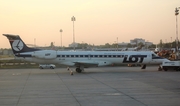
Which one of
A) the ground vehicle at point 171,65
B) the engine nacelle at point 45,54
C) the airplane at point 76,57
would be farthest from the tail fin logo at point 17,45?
the ground vehicle at point 171,65

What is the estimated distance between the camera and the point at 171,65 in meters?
37.7

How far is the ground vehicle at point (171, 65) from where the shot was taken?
37531mm

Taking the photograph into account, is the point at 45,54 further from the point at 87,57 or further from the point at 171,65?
the point at 171,65

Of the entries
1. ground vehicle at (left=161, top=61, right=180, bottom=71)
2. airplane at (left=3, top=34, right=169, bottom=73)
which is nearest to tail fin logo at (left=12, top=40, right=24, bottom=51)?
airplane at (left=3, top=34, right=169, bottom=73)

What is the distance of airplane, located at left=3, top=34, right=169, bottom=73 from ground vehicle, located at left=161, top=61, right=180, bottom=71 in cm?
121

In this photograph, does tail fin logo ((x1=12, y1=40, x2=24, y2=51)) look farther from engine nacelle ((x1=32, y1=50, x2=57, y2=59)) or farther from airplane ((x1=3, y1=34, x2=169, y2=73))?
engine nacelle ((x1=32, y1=50, x2=57, y2=59))

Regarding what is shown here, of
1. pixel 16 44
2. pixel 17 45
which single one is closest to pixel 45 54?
pixel 17 45

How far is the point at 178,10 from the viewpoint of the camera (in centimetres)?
5094

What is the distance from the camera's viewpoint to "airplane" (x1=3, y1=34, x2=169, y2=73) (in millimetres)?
35562

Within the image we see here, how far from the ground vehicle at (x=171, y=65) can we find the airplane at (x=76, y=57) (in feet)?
3.97

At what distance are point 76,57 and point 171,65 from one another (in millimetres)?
12873

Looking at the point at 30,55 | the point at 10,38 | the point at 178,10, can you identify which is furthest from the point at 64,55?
the point at 178,10

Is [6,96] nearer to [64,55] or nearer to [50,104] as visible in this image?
[50,104]

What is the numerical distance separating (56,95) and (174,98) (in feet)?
23.7
